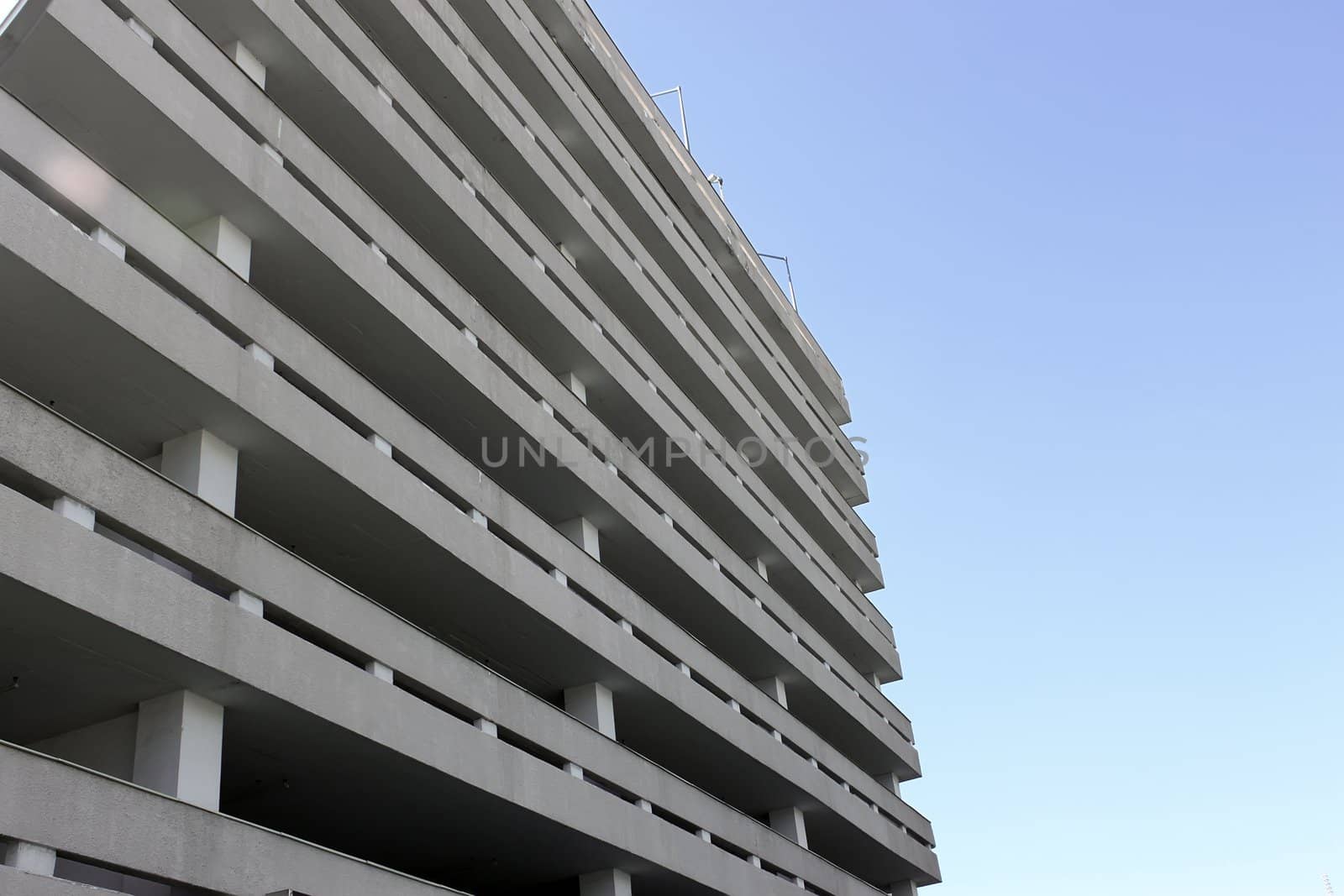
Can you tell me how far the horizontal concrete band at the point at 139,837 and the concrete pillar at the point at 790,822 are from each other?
1823cm

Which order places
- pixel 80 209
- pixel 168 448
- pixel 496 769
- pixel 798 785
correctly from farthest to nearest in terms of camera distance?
pixel 798 785 < pixel 496 769 < pixel 168 448 < pixel 80 209

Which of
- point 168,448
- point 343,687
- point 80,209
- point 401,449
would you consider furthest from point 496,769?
point 80,209

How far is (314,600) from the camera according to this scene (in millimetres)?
16516

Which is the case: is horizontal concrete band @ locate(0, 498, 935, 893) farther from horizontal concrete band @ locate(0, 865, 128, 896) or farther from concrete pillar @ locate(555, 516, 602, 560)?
concrete pillar @ locate(555, 516, 602, 560)

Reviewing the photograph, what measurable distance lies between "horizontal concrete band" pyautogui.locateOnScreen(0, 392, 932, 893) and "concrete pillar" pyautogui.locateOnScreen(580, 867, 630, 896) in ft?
4.76

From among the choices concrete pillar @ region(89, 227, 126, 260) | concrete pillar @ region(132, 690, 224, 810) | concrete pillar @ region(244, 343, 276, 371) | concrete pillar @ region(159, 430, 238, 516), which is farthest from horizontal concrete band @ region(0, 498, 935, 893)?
concrete pillar @ region(89, 227, 126, 260)

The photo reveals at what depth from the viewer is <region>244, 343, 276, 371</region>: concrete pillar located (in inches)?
682

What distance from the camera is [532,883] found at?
22969 mm

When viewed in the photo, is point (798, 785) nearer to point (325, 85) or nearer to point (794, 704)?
point (794, 704)

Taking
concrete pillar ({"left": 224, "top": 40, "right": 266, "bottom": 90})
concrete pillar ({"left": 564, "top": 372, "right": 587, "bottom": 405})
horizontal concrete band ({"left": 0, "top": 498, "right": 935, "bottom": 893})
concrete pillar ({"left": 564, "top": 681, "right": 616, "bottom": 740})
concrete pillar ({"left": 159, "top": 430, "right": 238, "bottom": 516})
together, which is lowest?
horizontal concrete band ({"left": 0, "top": 498, "right": 935, "bottom": 893})

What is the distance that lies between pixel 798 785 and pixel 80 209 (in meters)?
21.5

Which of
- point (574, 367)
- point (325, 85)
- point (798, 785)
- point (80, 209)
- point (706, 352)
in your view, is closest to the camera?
point (80, 209)

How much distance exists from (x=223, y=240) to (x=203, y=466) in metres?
4.04

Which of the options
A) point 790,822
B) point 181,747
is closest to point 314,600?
point 181,747
